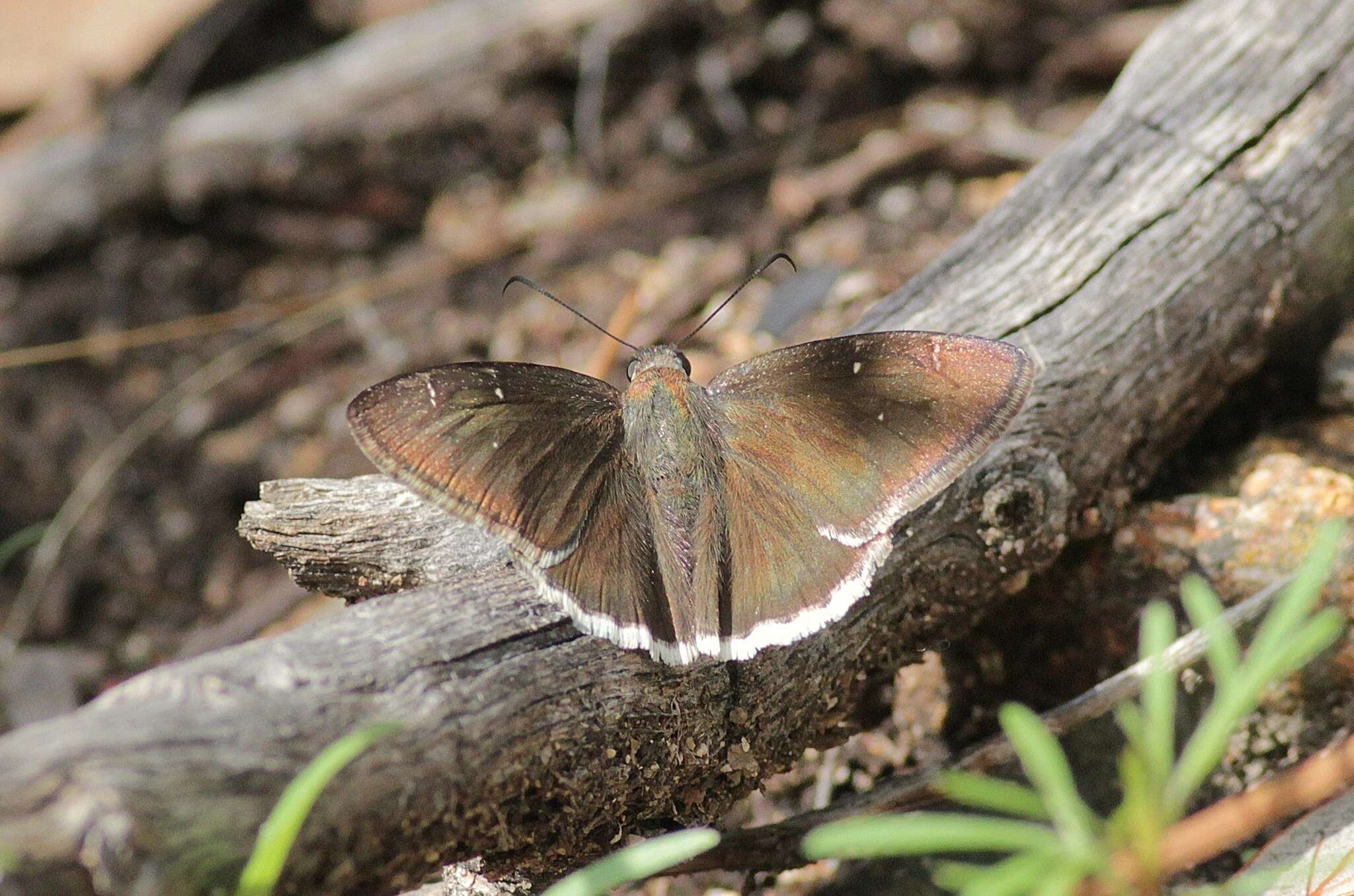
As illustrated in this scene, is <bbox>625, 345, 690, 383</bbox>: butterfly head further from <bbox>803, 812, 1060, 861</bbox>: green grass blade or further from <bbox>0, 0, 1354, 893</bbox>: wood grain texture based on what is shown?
<bbox>803, 812, 1060, 861</bbox>: green grass blade

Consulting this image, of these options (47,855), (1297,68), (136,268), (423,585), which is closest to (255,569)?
(136,268)

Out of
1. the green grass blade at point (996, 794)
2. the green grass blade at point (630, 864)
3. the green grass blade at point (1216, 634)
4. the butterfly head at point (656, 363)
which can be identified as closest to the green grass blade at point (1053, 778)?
the green grass blade at point (996, 794)

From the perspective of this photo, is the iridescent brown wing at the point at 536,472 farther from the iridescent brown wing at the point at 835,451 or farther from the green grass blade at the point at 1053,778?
the green grass blade at the point at 1053,778

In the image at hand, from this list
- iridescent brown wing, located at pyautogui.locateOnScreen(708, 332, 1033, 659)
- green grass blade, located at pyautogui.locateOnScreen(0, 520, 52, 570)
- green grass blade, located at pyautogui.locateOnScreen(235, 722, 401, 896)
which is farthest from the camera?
green grass blade, located at pyautogui.locateOnScreen(0, 520, 52, 570)

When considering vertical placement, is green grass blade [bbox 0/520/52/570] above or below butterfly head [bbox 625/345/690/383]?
above

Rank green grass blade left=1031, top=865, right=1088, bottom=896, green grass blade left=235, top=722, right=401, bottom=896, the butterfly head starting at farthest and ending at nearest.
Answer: the butterfly head
green grass blade left=235, top=722, right=401, bottom=896
green grass blade left=1031, top=865, right=1088, bottom=896

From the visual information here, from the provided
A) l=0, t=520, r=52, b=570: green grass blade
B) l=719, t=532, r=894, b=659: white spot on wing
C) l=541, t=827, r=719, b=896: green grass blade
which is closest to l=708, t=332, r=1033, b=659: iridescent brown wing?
l=719, t=532, r=894, b=659: white spot on wing

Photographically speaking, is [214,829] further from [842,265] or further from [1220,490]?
[842,265]
